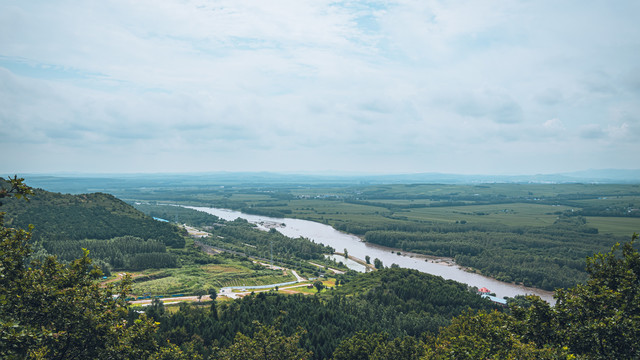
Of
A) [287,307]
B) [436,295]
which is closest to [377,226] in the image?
[436,295]

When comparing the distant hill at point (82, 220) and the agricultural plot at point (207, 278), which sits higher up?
the distant hill at point (82, 220)

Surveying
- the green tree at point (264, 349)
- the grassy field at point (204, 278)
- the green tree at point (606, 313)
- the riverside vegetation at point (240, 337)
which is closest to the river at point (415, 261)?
the grassy field at point (204, 278)

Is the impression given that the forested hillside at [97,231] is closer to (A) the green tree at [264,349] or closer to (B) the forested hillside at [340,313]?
(B) the forested hillside at [340,313]

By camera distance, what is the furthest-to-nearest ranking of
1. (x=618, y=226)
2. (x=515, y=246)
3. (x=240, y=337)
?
(x=618, y=226)
(x=515, y=246)
(x=240, y=337)

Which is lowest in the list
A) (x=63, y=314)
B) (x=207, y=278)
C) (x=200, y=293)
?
(x=207, y=278)

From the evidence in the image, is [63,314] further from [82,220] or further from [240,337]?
[82,220]

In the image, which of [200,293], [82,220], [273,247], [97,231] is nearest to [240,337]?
[200,293]

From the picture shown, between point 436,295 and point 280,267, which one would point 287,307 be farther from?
point 280,267

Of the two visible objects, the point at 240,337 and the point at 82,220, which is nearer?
the point at 240,337
